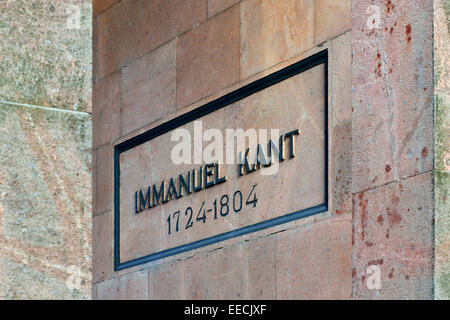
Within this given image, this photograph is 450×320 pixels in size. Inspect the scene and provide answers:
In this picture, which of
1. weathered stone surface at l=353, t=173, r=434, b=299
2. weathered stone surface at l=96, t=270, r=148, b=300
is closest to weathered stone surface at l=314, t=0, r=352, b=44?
weathered stone surface at l=353, t=173, r=434, b=299

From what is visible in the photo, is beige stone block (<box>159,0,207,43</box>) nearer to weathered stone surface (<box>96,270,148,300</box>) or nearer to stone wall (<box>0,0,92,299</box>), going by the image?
weathered stone surface (<box>96,270,148,300</box>)

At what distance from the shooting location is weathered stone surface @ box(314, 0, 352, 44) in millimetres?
10734

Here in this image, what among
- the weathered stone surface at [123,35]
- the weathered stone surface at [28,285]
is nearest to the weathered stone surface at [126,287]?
the weathered stone surface at [123,35]

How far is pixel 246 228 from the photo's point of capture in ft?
38.4

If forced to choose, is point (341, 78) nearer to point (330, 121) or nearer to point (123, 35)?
point (330, 121)

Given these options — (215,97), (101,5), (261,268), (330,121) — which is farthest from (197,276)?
(101,5)

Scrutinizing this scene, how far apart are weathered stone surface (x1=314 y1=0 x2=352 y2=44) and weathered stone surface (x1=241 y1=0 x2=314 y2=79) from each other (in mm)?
94

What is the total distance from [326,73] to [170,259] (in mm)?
3141

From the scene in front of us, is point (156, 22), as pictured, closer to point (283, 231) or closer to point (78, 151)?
point (283, 231)

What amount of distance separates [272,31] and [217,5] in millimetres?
1175

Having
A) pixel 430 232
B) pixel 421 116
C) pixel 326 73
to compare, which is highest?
pixel 326 73
